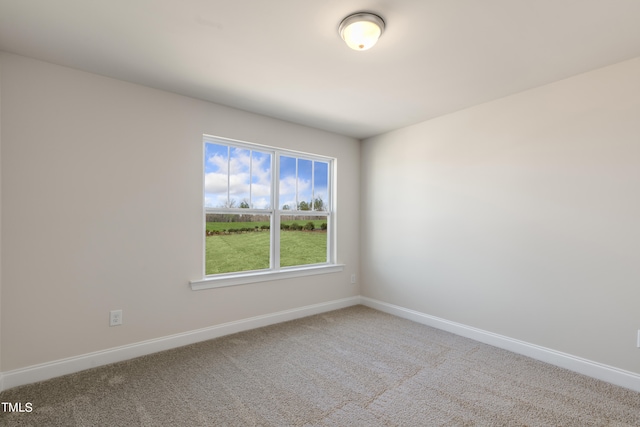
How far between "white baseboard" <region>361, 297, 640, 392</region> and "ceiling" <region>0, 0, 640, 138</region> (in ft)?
7.72

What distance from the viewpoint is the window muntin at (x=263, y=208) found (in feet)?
10.8

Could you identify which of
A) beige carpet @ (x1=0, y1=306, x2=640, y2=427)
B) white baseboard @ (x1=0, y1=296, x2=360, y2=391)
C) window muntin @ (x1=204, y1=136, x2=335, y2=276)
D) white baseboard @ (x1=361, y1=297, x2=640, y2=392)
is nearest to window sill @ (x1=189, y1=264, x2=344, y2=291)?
window muntin @ (x1=204, y1=136, x2=335, y2=276)

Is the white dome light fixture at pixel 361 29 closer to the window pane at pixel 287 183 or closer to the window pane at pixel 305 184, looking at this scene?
the window pane at pixel 287 183

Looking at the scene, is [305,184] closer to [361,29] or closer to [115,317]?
[361,29]

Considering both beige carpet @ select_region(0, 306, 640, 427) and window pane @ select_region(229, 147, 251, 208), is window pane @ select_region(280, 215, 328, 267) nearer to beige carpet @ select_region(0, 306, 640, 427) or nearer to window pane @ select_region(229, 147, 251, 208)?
window pane @ select_region(229, 147, 251, 208)

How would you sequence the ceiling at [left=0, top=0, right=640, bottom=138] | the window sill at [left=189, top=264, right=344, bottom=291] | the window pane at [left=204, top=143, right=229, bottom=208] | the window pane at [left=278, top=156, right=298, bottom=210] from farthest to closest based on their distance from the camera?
1. the window pane at [left=278, top=156, right=298, bottom=210]
2. the window pane at [left=204, top=143, right=229, bottom=208]
3. the window sill at [left=189, top=264, right=344, bottom=291]
4. the ceiling at [left=0, top=0, right=640, bottom=138]

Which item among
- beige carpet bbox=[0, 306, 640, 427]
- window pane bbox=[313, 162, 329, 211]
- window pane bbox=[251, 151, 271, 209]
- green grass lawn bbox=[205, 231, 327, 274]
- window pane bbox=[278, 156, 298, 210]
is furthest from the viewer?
window pane bbox=[313, 162, 329, 211]

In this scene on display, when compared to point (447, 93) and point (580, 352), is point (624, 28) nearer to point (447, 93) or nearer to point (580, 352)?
point (447, 93)

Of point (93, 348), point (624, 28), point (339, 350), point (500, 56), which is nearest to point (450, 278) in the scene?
point (339, 350)

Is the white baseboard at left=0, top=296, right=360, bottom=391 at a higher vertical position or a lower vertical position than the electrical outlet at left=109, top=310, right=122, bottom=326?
lower

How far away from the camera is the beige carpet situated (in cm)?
188

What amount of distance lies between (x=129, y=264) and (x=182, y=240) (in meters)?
0.48

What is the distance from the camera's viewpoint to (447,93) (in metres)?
2.86

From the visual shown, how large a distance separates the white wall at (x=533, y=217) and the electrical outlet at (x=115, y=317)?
303cm
